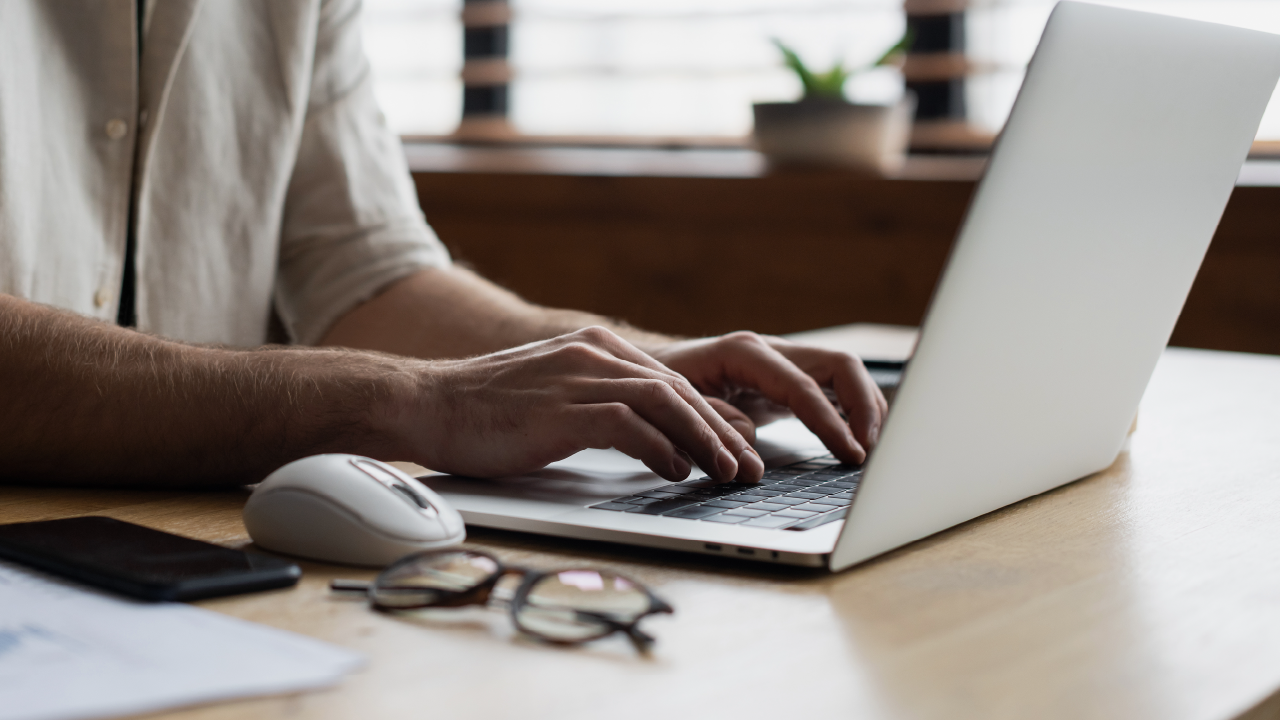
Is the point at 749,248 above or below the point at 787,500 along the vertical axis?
below

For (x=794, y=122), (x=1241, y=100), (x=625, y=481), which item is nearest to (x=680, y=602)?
(x=625, y=481)

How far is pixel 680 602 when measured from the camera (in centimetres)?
52

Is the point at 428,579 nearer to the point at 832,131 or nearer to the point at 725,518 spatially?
the point at 725,518

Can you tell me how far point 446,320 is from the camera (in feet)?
4.19

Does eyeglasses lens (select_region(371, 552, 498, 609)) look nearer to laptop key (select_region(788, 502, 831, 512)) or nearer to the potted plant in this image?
laptop key (select_region(788, 502, 831, 512))

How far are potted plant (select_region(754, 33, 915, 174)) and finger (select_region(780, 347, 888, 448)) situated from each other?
4.73 ft

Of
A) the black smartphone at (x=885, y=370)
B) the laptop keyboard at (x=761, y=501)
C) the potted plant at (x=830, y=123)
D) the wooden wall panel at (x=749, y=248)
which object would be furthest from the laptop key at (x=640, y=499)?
the potted plant at (x=830, y=123)

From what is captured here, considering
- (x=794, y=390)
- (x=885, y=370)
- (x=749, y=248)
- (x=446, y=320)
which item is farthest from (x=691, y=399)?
(x=749, y=248)

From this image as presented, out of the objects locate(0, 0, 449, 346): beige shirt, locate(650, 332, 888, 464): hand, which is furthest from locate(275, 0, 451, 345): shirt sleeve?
locate(650, 332, 888, 464): hand

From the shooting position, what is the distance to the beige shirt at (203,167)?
1073 mm

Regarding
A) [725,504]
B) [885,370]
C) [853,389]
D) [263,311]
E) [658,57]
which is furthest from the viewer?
[658,57]

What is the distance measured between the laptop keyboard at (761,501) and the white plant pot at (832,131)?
63.3 inches

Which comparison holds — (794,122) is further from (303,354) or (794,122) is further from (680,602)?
Result: (680,602)

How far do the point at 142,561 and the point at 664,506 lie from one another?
267 mm
